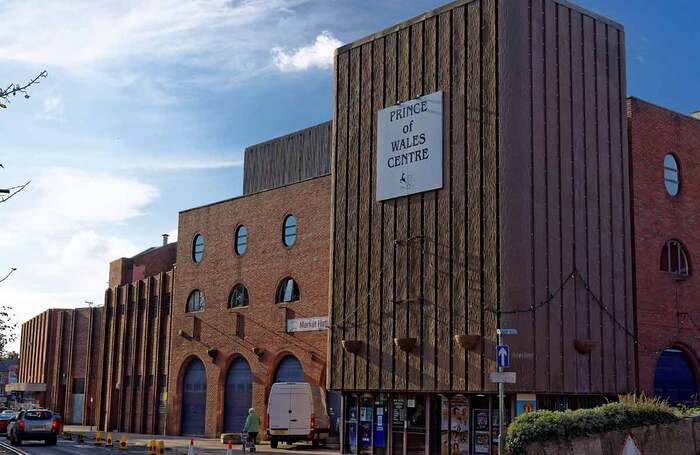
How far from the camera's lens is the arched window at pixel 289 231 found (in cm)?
3769

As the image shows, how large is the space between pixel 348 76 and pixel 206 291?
51.0 feet

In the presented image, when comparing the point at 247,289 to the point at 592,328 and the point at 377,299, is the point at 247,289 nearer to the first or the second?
the point at 377,299

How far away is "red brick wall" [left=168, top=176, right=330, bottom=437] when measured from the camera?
35.9 meters

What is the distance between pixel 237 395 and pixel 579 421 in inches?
876

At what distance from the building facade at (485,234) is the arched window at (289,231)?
7.33 metres

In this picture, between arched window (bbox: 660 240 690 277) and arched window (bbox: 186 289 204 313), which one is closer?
arched window (bbox: 660 240 690 277)

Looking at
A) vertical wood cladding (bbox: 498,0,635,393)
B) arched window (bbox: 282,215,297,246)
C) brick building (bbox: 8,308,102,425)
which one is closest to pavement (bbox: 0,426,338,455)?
arched window (bbox: 282,215,297,246)

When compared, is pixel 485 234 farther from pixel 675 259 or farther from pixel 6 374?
pixel 6 374

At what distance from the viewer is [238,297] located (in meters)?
40.8

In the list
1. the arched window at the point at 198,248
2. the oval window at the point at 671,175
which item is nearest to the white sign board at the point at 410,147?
the oval window at the point at 671,175

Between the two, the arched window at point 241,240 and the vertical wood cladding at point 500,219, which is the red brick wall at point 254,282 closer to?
the arched window at point 241,240

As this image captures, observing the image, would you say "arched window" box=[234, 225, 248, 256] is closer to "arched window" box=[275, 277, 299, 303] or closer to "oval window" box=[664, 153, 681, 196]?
"arched window" box=[275, 277, 299, 303]

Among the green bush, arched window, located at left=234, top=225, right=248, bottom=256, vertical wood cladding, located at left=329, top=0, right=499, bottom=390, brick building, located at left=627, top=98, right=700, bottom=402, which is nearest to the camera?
the green bush

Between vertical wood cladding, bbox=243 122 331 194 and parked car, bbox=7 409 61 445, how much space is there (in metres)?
14.4
